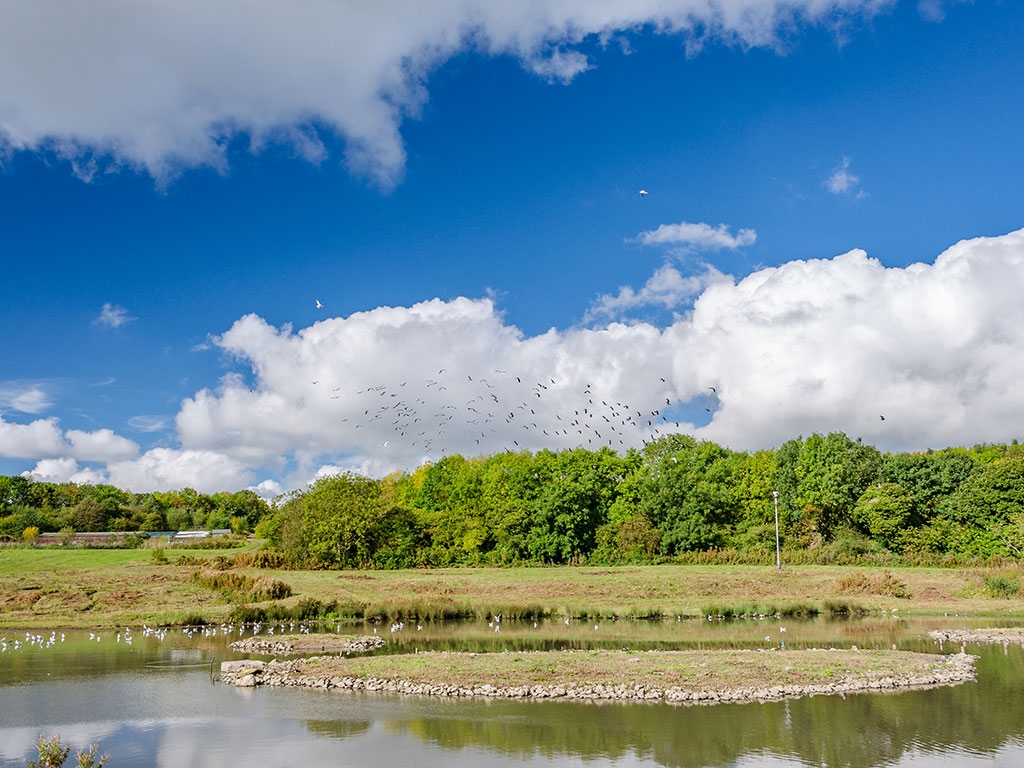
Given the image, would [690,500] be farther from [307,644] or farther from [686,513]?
[307,644]

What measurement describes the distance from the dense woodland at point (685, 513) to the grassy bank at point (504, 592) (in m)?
7.76

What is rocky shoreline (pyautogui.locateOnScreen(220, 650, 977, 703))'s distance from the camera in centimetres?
2350

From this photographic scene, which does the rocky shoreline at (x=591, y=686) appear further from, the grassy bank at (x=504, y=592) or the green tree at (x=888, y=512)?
the green tree at (x=888, y=512)

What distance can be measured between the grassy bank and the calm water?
18818 mm

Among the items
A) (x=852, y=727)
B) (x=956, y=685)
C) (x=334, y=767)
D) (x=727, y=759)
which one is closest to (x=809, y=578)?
(x=956, y=685)

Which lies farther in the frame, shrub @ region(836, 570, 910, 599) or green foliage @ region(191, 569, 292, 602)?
shrub @ region(836, 570, 910, 599)

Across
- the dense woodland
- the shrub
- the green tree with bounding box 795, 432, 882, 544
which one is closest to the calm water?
the shrub


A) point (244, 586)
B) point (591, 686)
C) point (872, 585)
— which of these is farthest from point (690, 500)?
point (591, 686)

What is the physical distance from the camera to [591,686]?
957 inches

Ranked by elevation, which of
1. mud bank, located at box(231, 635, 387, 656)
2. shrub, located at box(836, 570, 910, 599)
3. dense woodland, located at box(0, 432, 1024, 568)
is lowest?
mud bank, located at box(231, 635, 387, 656)

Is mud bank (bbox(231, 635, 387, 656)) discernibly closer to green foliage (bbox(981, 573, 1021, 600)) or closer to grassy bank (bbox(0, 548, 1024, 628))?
grassy bank (bbox(0, 548, 1024, 628))

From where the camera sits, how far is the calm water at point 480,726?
1797cm

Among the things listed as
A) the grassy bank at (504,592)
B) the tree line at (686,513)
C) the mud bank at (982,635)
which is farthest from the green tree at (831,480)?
the mud bank at (982,635)

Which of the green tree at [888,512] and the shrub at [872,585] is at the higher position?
the green tree at [888,512]
